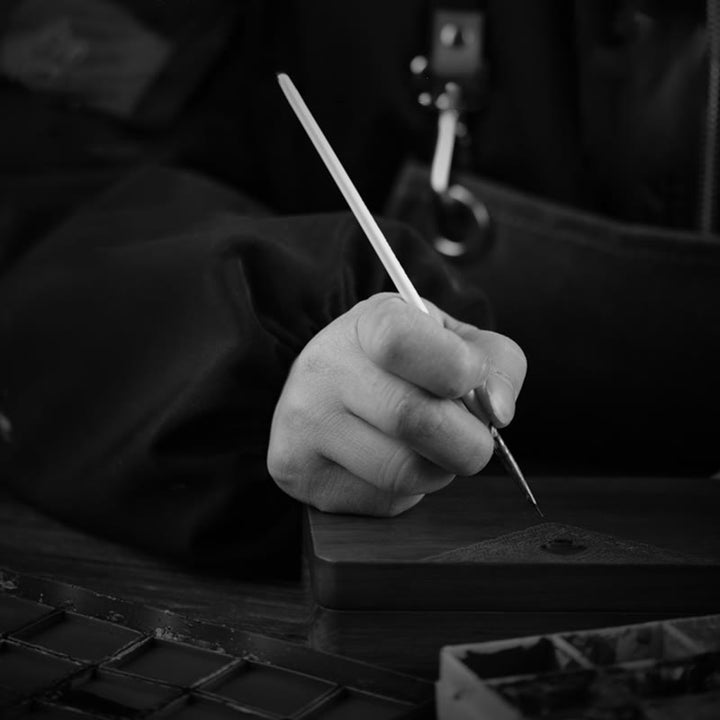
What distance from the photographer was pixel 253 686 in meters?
0.43

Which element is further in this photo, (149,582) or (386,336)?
(149,582)

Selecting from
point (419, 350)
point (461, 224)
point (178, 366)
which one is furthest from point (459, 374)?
point (461, 224)

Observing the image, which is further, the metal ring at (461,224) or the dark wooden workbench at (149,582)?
the metal ring at (461,224)

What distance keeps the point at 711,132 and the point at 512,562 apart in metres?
0.49

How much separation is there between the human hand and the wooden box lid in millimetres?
20

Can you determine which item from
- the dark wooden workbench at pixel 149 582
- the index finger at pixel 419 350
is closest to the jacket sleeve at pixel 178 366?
the dark wooden workbench at pixel 149 582

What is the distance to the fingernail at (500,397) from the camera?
51 cm

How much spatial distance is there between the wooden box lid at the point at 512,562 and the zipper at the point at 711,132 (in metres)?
0.37

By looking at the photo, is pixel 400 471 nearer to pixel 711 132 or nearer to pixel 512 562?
pixel 512 562

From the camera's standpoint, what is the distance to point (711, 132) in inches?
32.7

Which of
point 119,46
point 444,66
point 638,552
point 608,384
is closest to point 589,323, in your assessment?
point 608,384

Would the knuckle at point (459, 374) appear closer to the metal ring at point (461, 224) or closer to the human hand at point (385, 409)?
the human hand at point (385, 409)

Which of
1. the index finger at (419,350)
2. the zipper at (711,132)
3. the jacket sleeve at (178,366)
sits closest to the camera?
the index finger at (419,350)

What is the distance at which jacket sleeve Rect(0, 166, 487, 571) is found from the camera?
1.92 feet
